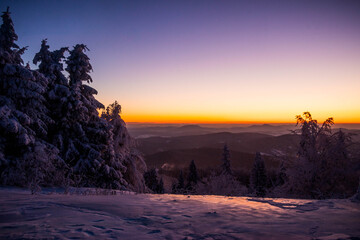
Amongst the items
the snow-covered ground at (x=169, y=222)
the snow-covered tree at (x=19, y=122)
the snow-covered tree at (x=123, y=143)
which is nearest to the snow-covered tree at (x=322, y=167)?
the snow-covered ground at (x=169, y=222)

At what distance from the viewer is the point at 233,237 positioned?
2238 mm

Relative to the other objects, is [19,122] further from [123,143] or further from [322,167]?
[322,167]

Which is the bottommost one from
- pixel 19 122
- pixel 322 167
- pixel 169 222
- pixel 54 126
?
pixel 322 167

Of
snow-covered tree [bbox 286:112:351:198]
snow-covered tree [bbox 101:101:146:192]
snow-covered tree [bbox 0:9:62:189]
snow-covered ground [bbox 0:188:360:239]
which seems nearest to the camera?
snow-covered ground [bbox 0:188:360:239]

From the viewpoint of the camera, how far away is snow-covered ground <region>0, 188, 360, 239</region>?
2.19 meters

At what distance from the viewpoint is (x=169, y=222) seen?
274 cm

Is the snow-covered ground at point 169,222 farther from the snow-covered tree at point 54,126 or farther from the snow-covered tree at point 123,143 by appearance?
the snow-covered tree at point 123,143

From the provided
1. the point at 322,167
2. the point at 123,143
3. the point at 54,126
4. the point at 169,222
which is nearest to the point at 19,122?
the point at 54,126

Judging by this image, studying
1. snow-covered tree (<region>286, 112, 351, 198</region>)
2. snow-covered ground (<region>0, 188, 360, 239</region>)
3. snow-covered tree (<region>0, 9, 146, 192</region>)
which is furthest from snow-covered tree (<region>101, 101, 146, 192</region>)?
snow-covered ground (<region>0, 188, 360, 239</region>)

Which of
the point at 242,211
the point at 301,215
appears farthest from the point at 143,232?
Answer: the point at 301,215

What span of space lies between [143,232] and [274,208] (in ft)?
8.95

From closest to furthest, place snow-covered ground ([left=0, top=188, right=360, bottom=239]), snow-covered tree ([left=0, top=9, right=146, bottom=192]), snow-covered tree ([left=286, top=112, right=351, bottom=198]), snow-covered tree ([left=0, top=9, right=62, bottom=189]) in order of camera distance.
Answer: snow-covered ground ([left=0, top=188, right=360, bottom=239]), snow-covered tree ([left=0, top=9, right=62, bottom=189]), snow-covered tree ([left=0, top=9, right=146, bottom=192]), snow-covered tree ([left=286, top=112, right=351, bottom=198])

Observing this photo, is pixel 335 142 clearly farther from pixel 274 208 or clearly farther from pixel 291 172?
pixel 274 208

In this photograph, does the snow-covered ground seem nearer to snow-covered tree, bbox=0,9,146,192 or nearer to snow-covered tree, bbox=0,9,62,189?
snow-covered tree, bbox=0,9,146,192
